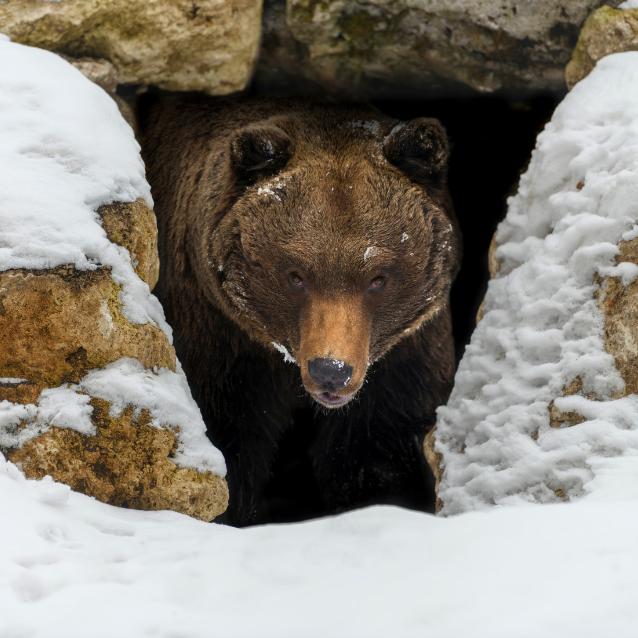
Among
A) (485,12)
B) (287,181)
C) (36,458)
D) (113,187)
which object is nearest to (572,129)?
(485,12)

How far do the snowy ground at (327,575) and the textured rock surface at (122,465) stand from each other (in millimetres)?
201

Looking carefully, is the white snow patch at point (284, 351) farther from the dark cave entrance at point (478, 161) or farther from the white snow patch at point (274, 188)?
the dark cave entrance at point (478, 161)

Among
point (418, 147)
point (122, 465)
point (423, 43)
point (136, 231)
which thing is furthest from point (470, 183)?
point (122, 465)

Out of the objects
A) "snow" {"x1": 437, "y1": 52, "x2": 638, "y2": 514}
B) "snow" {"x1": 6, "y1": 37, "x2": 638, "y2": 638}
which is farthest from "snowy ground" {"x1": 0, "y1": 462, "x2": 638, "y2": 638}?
"snow" {"x1": 437, "y1": 52, "x2": 638, "y2": 514}

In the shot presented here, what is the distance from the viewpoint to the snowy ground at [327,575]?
9.61 ft

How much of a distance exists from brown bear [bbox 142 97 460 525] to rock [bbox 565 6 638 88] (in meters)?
0.93

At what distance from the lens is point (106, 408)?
419cm

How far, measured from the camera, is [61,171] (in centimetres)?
449

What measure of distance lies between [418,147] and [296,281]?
3.53 feet

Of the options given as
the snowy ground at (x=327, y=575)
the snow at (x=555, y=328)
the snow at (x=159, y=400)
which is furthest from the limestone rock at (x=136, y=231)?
the snow at (x=555, y=328)

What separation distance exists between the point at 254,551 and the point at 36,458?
1.04m

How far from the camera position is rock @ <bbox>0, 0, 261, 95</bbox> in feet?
17.6

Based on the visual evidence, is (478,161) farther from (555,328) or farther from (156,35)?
(555,328)

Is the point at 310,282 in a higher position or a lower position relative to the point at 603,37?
lower
